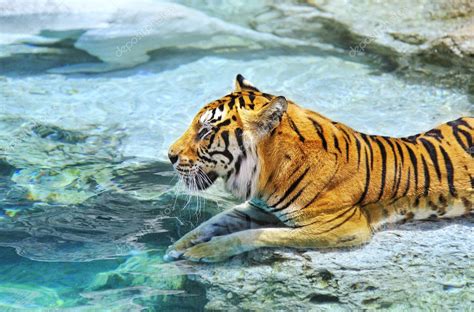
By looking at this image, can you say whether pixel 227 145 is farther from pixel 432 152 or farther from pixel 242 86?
pixel 432 152

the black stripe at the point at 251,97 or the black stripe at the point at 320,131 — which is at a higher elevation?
the black stripe at the point at 251,97

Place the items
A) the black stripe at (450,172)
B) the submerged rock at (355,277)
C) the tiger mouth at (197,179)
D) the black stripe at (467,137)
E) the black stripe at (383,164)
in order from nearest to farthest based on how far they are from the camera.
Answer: the submerged rock at (355,277) < the tiger mouth at (197,179) < the black stripe at (383,164) < the black stripe at (450,172) < the black stripe at (467,137)

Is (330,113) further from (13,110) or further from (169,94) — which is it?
(13,110)

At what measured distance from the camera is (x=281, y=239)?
3951 mm

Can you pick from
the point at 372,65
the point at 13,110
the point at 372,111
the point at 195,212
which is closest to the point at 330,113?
the point at 372,111

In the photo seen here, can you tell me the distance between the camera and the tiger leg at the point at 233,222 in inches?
165

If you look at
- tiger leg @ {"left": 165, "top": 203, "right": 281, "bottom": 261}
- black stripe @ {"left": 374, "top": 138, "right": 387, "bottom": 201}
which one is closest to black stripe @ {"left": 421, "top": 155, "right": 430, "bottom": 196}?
black stripe @ {"left": 374, "top": 138, "right": 387, "bottom": 201}

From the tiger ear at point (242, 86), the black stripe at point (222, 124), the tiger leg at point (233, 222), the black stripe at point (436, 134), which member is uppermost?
the tiger ear at point (242, 86)

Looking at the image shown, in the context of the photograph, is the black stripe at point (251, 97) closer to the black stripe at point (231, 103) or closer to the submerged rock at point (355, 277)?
the black stripe at point (231, 103)

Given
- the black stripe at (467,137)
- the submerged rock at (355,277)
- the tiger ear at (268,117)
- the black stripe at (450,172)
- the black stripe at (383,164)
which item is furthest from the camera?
the black stripe at (467,137)

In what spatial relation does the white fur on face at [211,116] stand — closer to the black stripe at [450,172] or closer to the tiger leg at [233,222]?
the tiger leg at [233,222]

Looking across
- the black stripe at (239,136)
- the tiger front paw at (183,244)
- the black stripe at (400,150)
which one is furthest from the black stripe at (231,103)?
the black stripe at (400,150)

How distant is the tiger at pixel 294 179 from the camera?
396cm

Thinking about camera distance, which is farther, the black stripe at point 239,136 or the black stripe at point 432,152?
the black stripe at point 432,152
